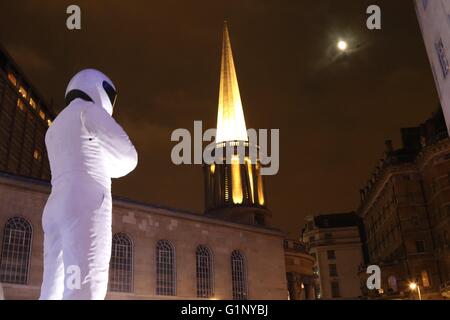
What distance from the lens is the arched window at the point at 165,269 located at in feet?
109

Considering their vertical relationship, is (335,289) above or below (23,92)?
below

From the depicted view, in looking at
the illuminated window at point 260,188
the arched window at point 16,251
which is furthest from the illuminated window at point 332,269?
the arched window at point 16,251

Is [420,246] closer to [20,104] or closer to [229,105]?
[229,105]

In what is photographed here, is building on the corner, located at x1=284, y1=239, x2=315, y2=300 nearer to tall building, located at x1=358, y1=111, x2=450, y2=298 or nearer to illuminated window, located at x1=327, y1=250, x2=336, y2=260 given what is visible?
tall building, located at x1=358, y1=111, x2=450, y2=298

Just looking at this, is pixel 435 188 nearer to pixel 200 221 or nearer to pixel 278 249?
pixel 278 249

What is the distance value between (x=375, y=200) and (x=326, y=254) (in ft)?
71.4

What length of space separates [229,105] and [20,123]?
46009mm

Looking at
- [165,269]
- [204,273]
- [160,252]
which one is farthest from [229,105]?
[165,269]

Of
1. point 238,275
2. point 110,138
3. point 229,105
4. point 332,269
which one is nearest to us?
point 110,138

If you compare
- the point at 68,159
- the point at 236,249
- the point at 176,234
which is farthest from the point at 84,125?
the point at 236,249

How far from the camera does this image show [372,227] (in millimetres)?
74062

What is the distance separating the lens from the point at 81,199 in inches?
286

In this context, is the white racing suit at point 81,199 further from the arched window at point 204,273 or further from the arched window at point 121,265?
the arched window at point 204,273

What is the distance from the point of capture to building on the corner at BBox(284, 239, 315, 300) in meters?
50.0
